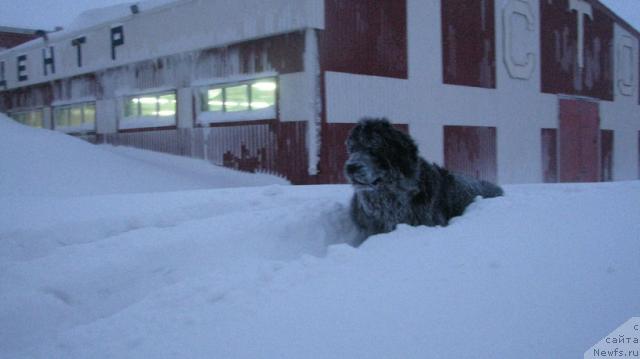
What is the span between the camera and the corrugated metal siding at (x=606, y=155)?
2156cm

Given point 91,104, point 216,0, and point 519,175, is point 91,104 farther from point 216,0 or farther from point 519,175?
point 519,175

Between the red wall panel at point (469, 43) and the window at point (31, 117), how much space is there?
56.6 ft

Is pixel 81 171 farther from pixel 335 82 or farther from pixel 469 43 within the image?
pixel 469 43

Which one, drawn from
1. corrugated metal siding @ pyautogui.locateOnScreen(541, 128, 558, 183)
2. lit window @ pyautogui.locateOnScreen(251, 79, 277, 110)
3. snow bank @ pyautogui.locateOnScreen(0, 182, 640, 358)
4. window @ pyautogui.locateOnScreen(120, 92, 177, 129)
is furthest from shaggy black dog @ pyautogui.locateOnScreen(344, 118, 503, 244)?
corrugated metal siding @ pyautogui.locateOnScreen(541, 128, 558, 183)

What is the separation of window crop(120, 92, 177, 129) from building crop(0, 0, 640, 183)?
0.20ft

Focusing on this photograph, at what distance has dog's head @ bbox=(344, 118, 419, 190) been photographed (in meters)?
6.03

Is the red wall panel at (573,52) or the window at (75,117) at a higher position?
the red wall panel at (573,52)

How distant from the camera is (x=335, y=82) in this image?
11.7m

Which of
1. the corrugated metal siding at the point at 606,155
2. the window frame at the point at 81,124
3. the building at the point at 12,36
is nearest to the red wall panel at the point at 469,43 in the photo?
the corrugated metal siding at the point at 606,155

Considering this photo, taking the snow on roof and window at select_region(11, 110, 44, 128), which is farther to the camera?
window at select_region(11, 110, 44, 128)

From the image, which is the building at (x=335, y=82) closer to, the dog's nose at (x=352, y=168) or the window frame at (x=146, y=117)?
the window frame at (x=146, y=117)

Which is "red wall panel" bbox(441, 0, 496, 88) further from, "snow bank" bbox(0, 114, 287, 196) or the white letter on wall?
"snow bank" bbox(0, 114, 287, 196)

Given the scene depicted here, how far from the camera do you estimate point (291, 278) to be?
11.5 ft

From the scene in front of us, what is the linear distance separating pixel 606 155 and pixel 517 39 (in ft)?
27.0
